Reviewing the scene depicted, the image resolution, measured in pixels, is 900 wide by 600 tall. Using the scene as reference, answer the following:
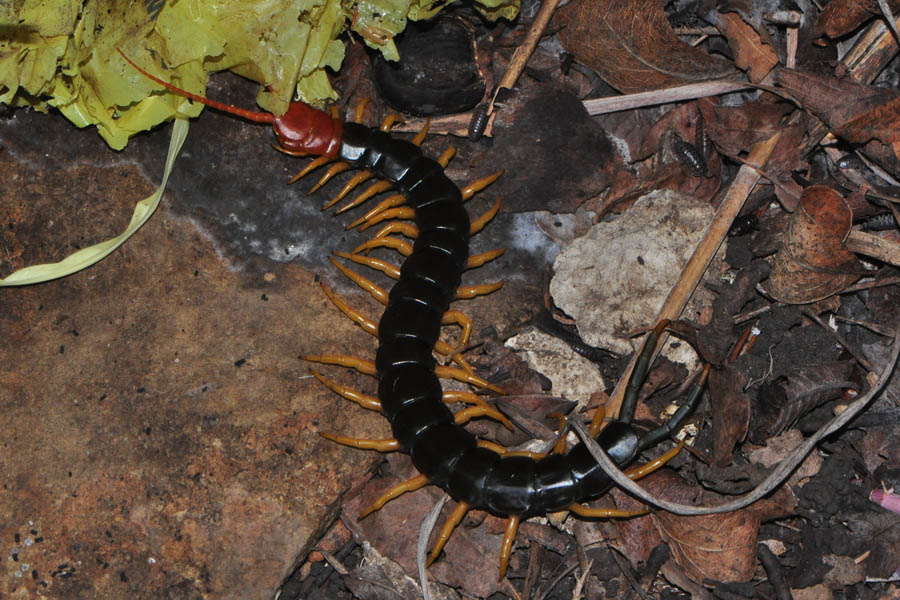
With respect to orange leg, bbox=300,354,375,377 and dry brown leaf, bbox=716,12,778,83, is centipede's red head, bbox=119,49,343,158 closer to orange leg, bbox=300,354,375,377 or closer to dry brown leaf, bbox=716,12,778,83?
orange leg, bbox=300,354,375,377

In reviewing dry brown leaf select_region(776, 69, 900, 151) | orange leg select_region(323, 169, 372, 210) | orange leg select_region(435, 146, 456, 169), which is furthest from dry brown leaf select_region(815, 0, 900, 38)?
orange leg select_region(323, 169, 372, 210)

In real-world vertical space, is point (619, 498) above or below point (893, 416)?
below

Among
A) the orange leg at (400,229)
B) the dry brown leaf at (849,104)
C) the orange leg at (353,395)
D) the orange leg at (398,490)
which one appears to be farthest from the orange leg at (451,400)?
the dry brown leaf at (849,104)

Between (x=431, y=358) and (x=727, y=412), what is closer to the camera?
(x=727, y=412)

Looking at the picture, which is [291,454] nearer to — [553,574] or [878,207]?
[553,574]

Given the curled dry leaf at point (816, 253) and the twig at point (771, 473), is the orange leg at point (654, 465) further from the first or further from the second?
the curled dry leaf at point (816, 253)

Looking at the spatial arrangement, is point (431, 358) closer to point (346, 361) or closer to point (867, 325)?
point (346, 361)

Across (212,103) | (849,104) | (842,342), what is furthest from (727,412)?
(212,103)

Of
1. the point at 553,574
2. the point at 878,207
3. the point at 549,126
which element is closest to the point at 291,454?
the point at 553,574
